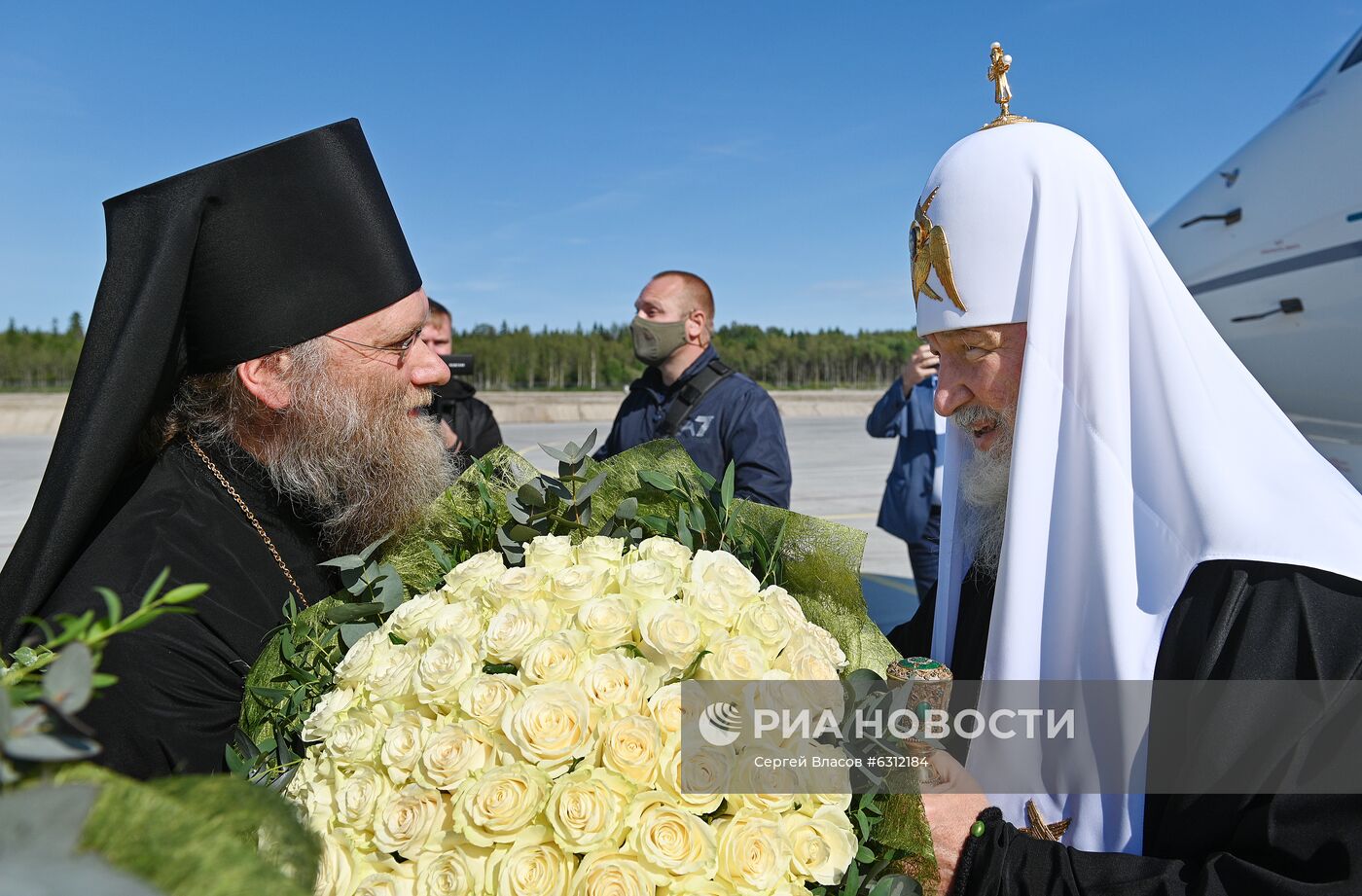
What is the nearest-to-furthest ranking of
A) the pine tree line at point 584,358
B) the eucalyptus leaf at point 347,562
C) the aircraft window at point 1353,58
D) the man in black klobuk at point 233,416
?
1. the eucalyptus leaf at point 347,562
2. the man in black klobuk at point 233,416
3. the aircraft window at point 1353,58
4. the pine tree line at point 584,358

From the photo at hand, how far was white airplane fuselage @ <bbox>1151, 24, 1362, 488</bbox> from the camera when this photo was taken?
5.47 m

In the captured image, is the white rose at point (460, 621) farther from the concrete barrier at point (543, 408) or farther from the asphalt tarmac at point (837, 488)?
the concrete barrier at point (543, 408)

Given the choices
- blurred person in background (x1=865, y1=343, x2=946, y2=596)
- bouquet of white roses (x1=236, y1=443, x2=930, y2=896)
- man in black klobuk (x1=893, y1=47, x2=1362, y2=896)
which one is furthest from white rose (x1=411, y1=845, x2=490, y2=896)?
blurred person in background (x1=865, y1=343, x2=946, y2=596)

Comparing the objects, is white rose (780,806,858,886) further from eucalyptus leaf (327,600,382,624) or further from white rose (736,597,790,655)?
eucalyptus leaf (327,600,382,624)

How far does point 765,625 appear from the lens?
1.26 metres

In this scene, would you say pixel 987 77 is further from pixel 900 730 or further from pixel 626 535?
pixel 900 730

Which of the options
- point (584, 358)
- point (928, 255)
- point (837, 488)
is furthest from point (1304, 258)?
point (584, 358)

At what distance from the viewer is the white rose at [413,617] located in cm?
137

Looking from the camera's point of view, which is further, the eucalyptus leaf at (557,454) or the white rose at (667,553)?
the eucalyptus leaf at (557,454)

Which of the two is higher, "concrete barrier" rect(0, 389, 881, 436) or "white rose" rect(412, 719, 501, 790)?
"white rose" rect(412, 719, 501, 790)

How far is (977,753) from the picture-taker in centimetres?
174

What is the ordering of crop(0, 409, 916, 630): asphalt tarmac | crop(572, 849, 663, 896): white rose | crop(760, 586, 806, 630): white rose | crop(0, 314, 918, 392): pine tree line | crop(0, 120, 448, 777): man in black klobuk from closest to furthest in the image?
crop(572, 849, 663, 896): white rose, crop(760, 586, 806, 630): white rose, crop(0, 120, 448, 777): man in black klobuk, crop(0, 409, 916, 630): asphalt tarmac, crop(0, 314, 918, 392): pine tree line

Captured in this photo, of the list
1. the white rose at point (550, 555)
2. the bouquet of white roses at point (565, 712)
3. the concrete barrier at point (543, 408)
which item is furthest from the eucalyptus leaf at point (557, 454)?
the concrete barrier at point (543, 408)

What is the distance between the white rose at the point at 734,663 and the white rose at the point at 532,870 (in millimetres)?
293
